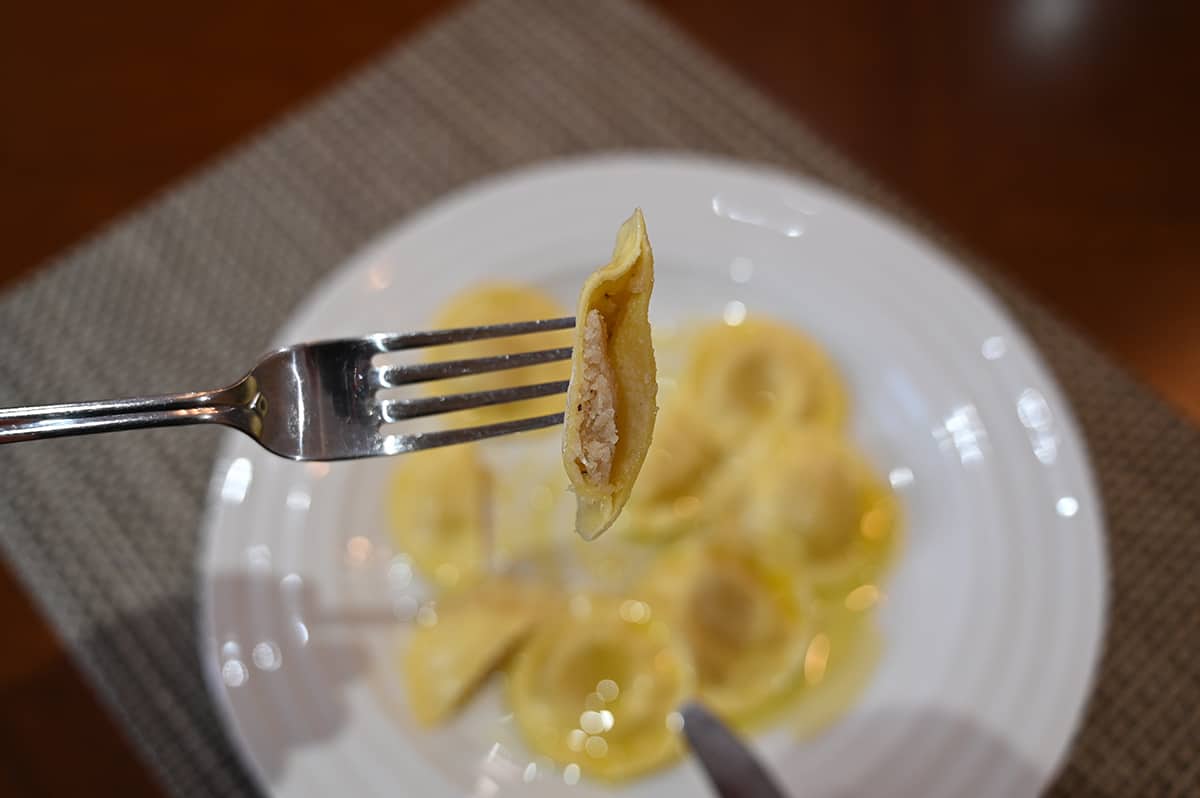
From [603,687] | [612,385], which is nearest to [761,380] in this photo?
[603,687]

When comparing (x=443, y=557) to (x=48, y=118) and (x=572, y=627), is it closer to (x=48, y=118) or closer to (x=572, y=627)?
(x=572, y=627)

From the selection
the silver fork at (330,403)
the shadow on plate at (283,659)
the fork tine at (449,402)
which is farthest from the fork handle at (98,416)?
the shadow on plate at (283,659)

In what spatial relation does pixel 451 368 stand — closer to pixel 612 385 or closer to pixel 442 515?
pixel 612 385

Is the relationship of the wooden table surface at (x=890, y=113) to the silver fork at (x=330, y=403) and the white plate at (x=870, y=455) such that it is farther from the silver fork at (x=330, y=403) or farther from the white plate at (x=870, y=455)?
the silver fork at (x=330, y=403)

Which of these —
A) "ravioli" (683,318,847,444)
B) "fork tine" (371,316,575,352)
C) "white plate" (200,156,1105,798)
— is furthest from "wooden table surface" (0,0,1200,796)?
"fork tine" (371,316,575,352)

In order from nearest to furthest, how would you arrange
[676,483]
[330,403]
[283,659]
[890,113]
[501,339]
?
[330,403] < [283,659] < [676,483] < [501,339] < [890,113]

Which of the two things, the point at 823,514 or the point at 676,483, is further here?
the point at 676,483
